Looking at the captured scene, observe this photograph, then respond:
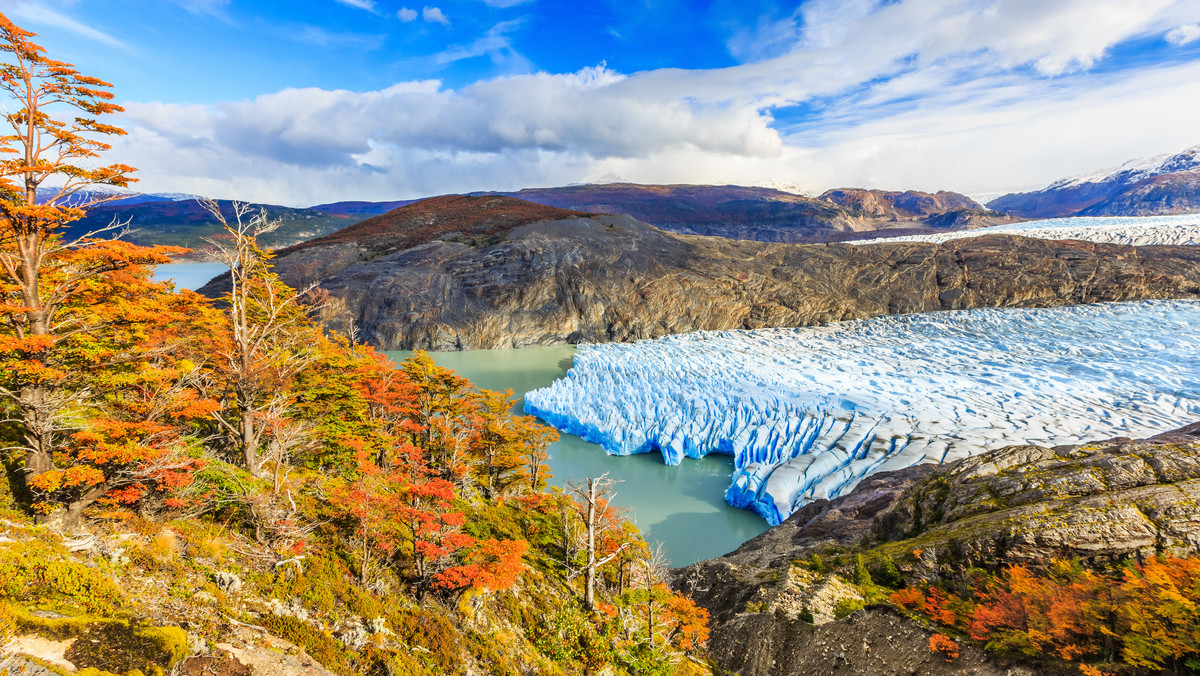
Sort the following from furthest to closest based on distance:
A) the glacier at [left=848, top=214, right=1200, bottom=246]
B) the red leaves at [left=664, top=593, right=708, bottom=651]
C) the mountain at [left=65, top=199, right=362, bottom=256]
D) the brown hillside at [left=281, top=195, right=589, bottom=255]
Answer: the mountain at [left=65, top=199, right=362, bottom=256] → the brown hillside at [left=281, top=195, right=589, bottom=255] → the glacier at [left=848, top=214, right=1200, bottom=246] → the red leaves at [left=664, top=593, right=708, bottom=651]

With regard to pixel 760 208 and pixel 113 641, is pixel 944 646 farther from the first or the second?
pixel 760 208

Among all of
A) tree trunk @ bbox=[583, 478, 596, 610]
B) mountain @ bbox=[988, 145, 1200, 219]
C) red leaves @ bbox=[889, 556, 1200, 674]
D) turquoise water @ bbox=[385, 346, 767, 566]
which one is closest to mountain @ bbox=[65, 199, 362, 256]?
turquoise water @ bbox=[385, 346, 767, 566]

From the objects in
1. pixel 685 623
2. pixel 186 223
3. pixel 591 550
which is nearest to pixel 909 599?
pixel 685 623

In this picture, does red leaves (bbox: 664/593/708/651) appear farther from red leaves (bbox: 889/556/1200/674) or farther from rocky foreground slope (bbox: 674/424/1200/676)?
red leaves (bbox: 889/556/1200/674)

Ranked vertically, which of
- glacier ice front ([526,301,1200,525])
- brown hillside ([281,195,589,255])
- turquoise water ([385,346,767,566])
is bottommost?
turquoise water ([385,346,767,566])

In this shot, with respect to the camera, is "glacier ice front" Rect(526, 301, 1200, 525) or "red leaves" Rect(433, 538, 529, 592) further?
"glacier ice front" Rect(526, 301, 1200, 525)

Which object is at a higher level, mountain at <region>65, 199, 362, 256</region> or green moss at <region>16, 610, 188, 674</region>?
mountain at <region>65, 199, 362, 256</region>
